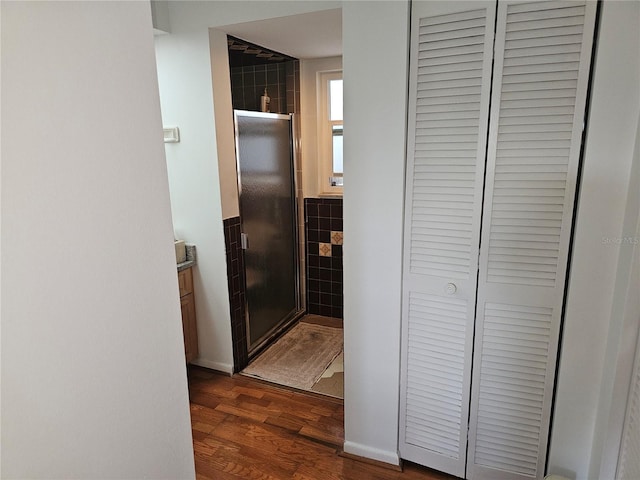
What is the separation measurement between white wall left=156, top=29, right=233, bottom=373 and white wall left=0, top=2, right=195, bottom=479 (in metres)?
1.94

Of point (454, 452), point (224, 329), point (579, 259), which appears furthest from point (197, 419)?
point (579, 259)

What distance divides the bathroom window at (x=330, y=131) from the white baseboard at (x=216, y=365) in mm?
1627

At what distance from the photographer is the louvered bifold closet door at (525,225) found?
58.7 inches

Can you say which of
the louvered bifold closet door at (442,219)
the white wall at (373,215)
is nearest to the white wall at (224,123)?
the white wall at (373,215)

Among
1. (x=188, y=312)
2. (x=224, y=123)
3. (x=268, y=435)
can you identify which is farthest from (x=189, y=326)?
(x=224, y=123)

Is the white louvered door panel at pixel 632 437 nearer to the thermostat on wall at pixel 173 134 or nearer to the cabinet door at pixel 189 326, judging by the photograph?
the cabinet door at pixel 189 326

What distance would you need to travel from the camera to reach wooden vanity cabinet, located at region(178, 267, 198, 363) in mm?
2822

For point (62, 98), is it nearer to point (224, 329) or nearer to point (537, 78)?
point (537, 78)

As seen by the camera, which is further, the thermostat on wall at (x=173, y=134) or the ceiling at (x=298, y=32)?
the thermostat on wall at (x=173, y=134)

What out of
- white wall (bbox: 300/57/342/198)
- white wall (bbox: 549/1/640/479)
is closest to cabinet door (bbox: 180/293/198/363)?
white wall (bbox: 300/57/342/198)

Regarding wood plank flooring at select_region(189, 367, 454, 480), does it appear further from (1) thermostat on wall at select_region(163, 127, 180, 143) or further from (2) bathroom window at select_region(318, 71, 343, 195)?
(2) bathroom window at select_region(318, 71, 343, 195)

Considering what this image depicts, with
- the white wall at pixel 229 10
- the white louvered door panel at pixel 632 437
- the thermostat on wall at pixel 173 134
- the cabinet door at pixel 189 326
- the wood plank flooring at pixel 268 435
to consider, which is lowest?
the wood plank flooring at pixel 268 435

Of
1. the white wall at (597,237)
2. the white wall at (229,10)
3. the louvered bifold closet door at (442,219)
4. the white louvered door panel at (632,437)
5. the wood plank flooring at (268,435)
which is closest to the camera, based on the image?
the white louvered door panel at (632,437)

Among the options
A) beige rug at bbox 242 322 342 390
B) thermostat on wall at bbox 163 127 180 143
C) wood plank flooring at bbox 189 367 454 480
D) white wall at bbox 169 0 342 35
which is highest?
white wall at bbox 169 0 342 35
